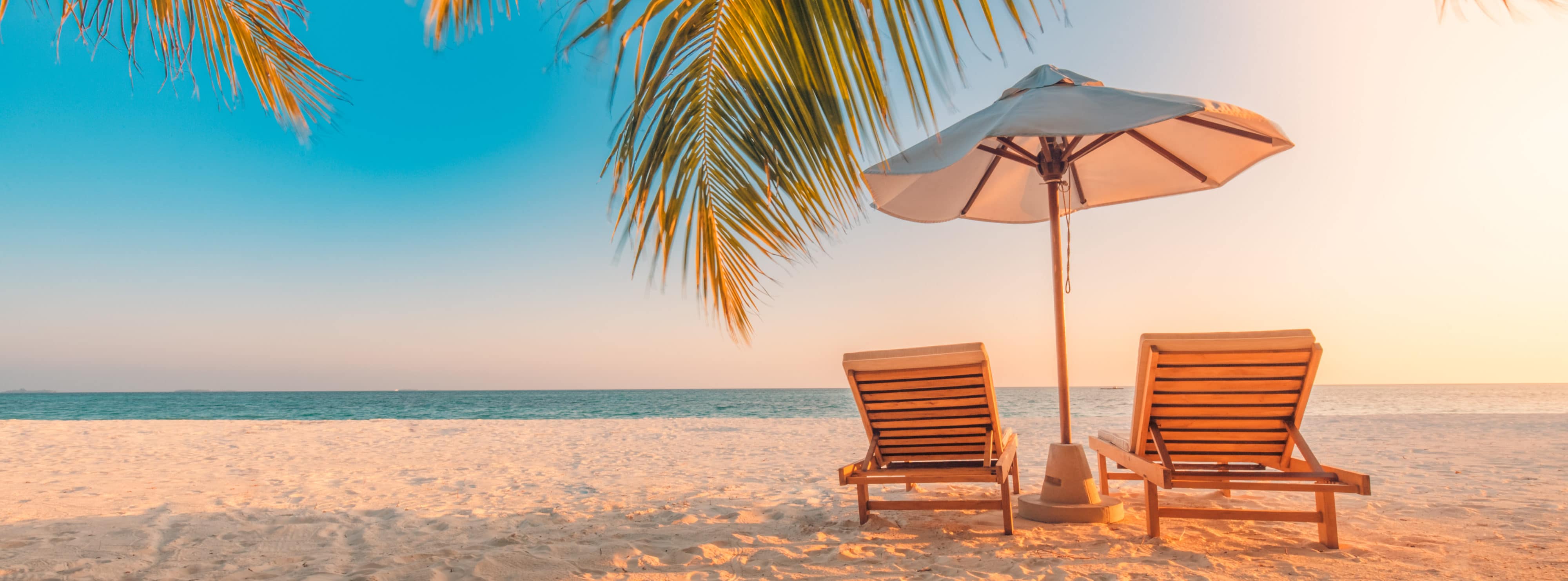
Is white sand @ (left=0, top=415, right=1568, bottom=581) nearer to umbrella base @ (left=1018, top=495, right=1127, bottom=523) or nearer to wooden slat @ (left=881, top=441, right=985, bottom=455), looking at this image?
umbrella base @ (left=1018, top=495, right=1127, bottom=523)

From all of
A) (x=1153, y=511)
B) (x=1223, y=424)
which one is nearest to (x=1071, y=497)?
(x=1153, y=511)

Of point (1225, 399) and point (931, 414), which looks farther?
point (931, 414)

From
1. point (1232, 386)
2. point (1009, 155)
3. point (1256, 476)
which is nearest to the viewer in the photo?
point (1256, 476)

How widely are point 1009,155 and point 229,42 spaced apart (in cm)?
297

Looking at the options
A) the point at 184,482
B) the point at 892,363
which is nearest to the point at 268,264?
the point at 184,482

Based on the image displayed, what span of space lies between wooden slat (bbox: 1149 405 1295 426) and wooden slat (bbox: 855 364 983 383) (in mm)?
719

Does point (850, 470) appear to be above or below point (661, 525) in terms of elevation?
above

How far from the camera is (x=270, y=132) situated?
424 inches

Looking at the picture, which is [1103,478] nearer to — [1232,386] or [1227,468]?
[1227,468]

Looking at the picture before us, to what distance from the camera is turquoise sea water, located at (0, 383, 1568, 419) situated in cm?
2548

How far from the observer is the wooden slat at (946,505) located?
2865 mm

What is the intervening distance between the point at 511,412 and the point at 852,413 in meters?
14.2

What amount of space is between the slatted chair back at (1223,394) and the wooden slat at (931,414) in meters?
0.62

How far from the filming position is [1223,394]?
2.70 meters
